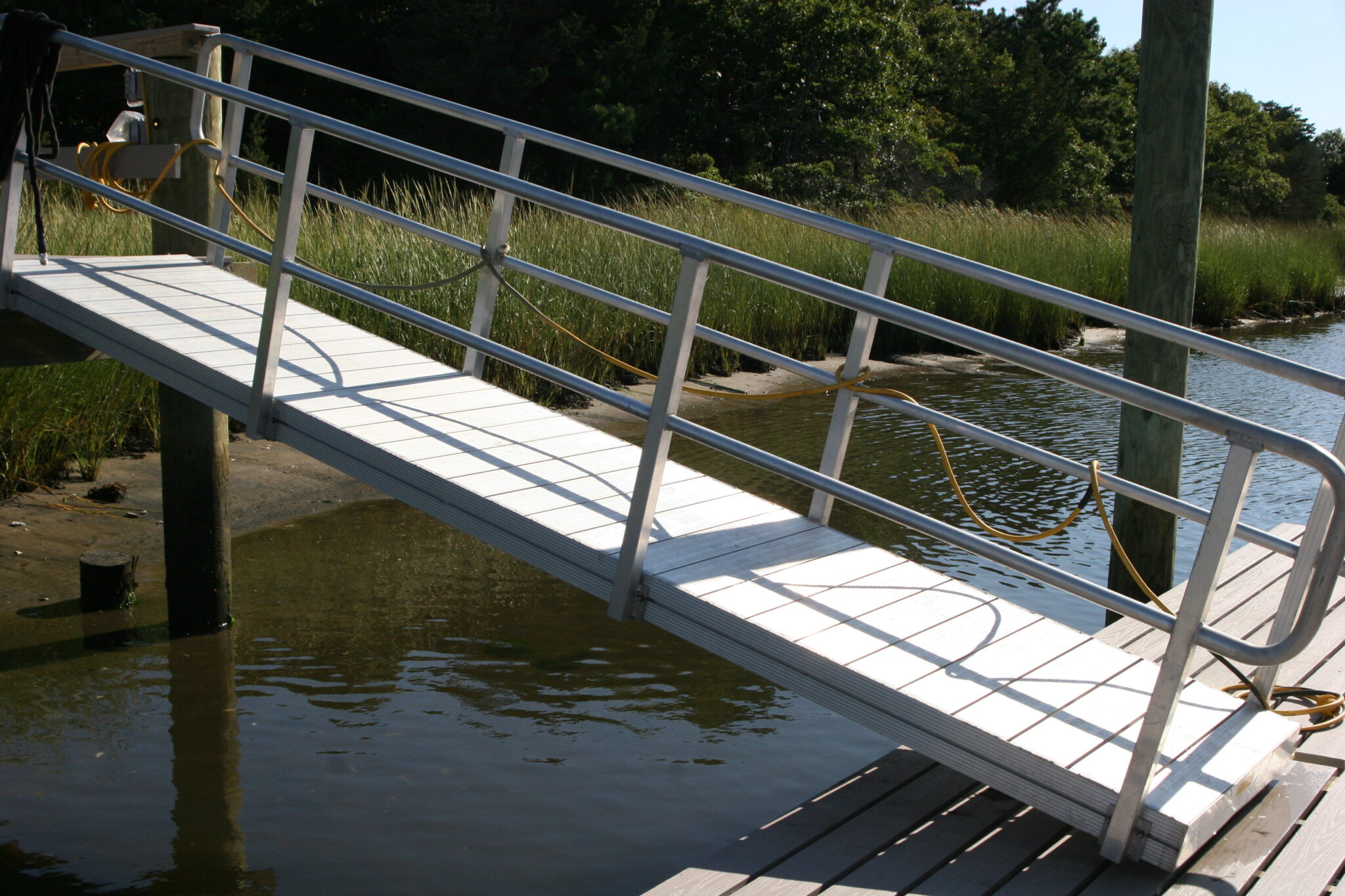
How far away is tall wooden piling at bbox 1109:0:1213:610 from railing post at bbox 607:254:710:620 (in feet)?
8.22

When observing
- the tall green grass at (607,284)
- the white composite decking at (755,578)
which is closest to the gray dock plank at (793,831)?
the white composite decking at (755,578)

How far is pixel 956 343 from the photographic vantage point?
2.82 meters

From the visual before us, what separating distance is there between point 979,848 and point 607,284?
9.16m

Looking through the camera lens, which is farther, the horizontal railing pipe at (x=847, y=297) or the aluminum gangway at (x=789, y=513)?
the aluminum gangway at (x=789, y=513)

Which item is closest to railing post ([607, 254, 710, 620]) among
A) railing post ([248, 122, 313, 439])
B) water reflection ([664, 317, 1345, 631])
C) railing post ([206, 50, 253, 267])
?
railing post ([248, 122, 313, 439])

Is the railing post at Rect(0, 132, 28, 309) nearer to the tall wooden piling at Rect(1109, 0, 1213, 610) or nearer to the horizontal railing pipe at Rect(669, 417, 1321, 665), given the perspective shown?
the horizontal railing pipe at Rect(669, 417, 1321, 665)

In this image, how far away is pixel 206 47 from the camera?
531 cm

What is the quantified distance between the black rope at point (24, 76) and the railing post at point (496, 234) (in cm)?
174

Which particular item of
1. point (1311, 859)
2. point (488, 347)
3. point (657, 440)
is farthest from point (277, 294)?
point (1311, 859)

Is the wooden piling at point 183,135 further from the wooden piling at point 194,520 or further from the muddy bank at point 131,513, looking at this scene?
the muddy bank at point 131,513

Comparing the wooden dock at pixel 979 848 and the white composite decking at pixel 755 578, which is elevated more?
the white composite decking at pixel 755 578

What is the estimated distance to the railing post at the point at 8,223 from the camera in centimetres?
475

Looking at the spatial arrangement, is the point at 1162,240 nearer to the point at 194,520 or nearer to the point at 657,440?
the point at 657,440

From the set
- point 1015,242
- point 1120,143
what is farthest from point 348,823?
point 1120,143
